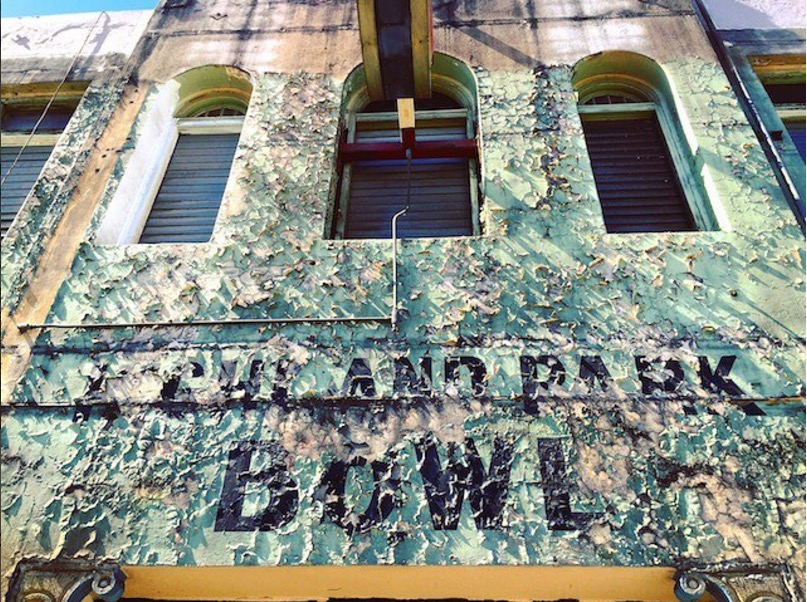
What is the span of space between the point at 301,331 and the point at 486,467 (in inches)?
46.9

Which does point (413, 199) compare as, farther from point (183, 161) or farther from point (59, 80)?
point (59, 80)

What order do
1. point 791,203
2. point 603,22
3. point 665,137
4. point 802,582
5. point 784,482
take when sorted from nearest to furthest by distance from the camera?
Answer: point 802,582 < point 784,482 < point 791,203 < point 665,137 < point 603,22

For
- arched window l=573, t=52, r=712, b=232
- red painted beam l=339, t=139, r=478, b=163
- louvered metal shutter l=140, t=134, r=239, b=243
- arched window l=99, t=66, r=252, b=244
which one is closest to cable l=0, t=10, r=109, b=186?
arched window l=99, t=66, r=252, b=244

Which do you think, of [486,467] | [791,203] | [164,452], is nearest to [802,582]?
[486,467]

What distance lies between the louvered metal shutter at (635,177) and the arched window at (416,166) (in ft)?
2.91

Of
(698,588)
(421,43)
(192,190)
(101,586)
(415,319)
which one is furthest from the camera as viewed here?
(192,190)

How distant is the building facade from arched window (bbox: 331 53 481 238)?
0.07 feet

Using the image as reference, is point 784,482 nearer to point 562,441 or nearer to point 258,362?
point 562,441

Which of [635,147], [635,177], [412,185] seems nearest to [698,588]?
[635,177]

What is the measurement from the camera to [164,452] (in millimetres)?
2803

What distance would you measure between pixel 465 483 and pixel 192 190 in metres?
2.90

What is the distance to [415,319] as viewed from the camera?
3.18 meters

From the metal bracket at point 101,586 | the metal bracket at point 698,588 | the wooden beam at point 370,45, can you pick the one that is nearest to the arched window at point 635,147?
the wooden beam at point 370,45

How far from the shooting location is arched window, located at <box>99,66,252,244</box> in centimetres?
400
